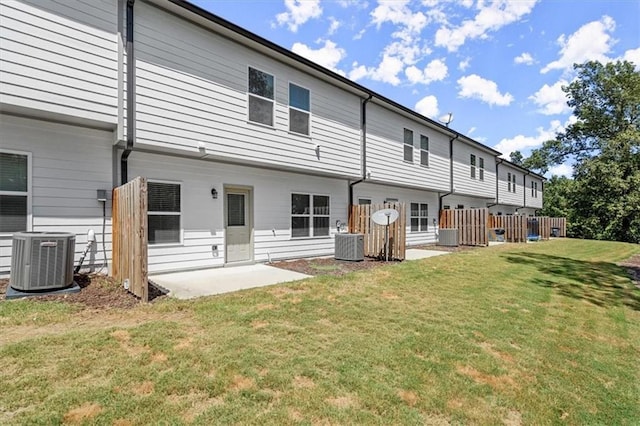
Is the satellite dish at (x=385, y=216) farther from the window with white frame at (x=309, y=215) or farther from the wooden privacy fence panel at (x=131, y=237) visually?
the wooden privacy fence panel at (x=131, y=237)

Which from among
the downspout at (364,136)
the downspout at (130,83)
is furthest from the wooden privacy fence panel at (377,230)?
the downspout at (130,83)

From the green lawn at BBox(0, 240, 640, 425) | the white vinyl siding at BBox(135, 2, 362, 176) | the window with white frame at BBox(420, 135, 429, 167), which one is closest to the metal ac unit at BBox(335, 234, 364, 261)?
the white vinyl siding at BBox(135, 2, 362, 176)

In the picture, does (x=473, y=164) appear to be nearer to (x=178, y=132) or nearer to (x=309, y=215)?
(x=309, y=215)

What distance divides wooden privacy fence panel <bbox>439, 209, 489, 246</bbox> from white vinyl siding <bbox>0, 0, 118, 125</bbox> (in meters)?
15.0

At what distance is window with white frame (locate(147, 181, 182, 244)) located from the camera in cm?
705

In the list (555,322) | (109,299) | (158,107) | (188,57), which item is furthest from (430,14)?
(109,299)

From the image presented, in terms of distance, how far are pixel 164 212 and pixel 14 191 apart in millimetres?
2465

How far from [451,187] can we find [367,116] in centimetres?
736

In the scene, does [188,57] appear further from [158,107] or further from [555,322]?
[555,322]

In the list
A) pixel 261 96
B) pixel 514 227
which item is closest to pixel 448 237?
pixel 514 227

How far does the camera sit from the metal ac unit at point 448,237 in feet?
49.2

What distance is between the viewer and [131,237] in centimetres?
518

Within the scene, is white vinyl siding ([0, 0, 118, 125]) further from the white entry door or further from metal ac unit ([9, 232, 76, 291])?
the white entry door

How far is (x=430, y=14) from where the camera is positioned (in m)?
11.9
